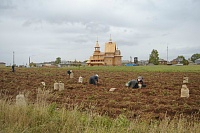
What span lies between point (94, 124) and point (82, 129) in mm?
428

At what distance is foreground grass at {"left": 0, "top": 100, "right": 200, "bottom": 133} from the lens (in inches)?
164

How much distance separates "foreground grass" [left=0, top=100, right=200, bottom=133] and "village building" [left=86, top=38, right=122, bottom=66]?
207 feet

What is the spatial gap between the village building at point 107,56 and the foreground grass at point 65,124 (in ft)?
207

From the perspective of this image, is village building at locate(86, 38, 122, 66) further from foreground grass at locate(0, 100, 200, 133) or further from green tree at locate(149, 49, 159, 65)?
foreground grass at locate(0, 100, 200, 133)

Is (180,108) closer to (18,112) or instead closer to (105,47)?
(18,112)

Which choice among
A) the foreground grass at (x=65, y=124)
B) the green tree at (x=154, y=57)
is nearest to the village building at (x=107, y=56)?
the green tree at (x=154, y=57)

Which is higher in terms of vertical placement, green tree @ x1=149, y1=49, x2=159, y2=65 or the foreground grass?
green tree @ x1=149, y1=49, x2=159, y2=65

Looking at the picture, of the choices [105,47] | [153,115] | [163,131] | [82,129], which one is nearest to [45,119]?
[82,129]

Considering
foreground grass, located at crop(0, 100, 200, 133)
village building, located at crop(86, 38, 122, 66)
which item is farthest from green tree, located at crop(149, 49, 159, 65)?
foreground grass, located at crop(0, 100, 200, 133)

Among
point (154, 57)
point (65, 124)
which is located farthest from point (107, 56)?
point (65, 124)

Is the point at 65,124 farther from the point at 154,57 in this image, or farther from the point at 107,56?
the point at 154,57

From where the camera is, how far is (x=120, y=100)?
8227 mm

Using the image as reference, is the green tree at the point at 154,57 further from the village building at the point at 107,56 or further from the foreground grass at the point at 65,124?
the foreground grass at the point at 65,124

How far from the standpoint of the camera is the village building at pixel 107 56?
68.2 meters
